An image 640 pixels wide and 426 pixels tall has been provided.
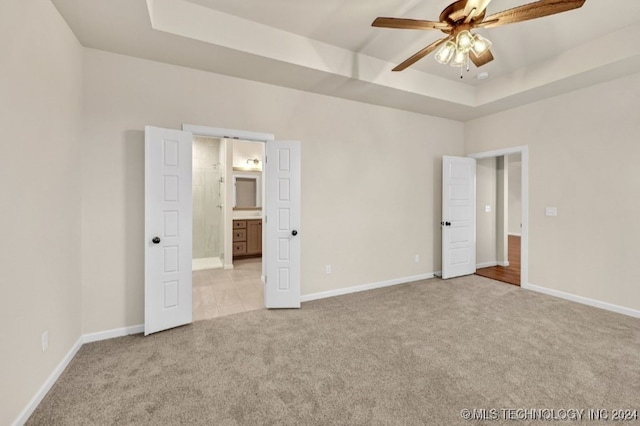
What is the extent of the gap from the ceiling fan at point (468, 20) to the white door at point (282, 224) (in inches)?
71.0

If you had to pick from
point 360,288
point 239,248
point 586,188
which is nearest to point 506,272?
point 586,188

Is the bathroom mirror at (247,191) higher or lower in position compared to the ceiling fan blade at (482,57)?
lower

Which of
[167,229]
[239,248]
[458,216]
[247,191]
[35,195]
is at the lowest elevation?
[239,248]

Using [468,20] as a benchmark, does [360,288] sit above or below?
below

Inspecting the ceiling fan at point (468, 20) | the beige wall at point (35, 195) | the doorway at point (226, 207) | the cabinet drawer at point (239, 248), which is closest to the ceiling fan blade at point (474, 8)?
the ceiling fan at point (468, 20)

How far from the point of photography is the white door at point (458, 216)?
15.5ft

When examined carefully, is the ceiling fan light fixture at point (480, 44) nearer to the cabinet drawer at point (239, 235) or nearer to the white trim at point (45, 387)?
the white trim at point (45, 387)

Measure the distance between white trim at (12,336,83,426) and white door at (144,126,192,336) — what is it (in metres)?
0.55

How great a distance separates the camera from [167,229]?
9.46ft

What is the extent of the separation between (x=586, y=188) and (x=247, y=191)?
20.2ft

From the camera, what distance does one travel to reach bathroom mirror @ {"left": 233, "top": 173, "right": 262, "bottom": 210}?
21.7 ft

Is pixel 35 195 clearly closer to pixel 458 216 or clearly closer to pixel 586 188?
pixel 458 216

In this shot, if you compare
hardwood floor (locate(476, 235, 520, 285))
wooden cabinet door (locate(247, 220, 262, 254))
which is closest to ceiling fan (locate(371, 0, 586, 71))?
hardwood floor (locate(476, 235, 520, 285))

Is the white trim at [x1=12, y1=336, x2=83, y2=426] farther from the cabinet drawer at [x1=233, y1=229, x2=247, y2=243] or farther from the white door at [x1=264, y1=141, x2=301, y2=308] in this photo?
the cabinet drawer at [x1=233, y1=229, x2=247, y2=243]
